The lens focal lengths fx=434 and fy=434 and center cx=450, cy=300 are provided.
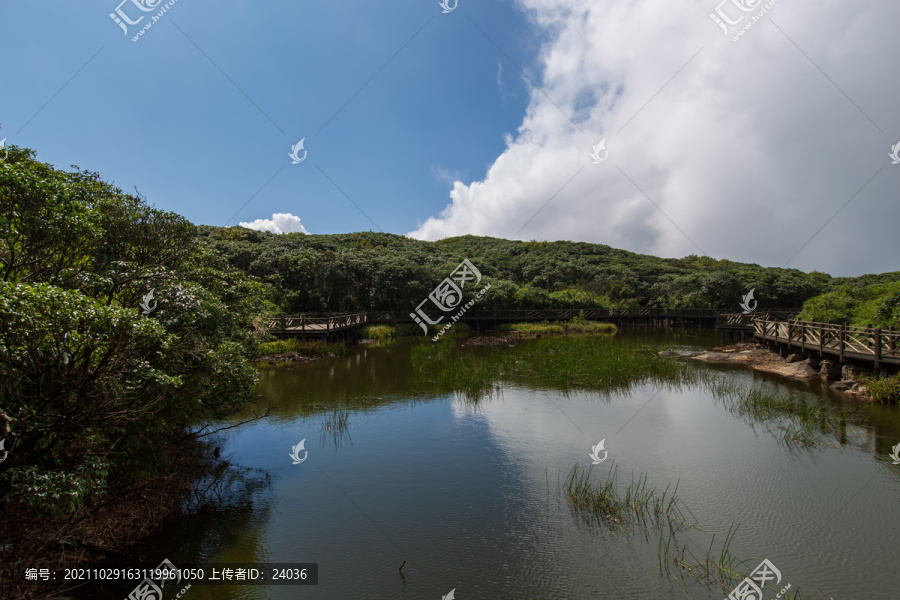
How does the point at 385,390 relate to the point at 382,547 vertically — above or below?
above

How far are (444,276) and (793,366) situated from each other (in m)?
27.2

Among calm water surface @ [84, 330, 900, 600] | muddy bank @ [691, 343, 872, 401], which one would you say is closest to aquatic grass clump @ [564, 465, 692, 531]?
calm water surface @ [84, 330, 900, 600]

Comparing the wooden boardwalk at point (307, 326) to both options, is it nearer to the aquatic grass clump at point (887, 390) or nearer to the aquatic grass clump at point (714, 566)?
the aquatic grass clump at point (714, 566)

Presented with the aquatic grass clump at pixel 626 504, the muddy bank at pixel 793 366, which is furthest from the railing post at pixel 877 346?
the aquatic grass clump at pixel 626 504

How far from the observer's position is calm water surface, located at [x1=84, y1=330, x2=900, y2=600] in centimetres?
525

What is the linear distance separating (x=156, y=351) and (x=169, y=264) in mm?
3198

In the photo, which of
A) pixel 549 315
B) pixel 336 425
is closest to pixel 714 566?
pixel 336 425

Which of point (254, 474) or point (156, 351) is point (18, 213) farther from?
point (254, 474)

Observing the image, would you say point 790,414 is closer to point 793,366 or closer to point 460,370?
point 793,366

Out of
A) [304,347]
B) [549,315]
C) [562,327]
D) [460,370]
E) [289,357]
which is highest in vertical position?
[549,315]

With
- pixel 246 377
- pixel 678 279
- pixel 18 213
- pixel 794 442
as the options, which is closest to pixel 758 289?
pixel 678 279

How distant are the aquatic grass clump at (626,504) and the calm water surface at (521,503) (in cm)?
23

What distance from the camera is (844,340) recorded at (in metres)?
14.9

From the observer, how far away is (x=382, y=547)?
5.92m
